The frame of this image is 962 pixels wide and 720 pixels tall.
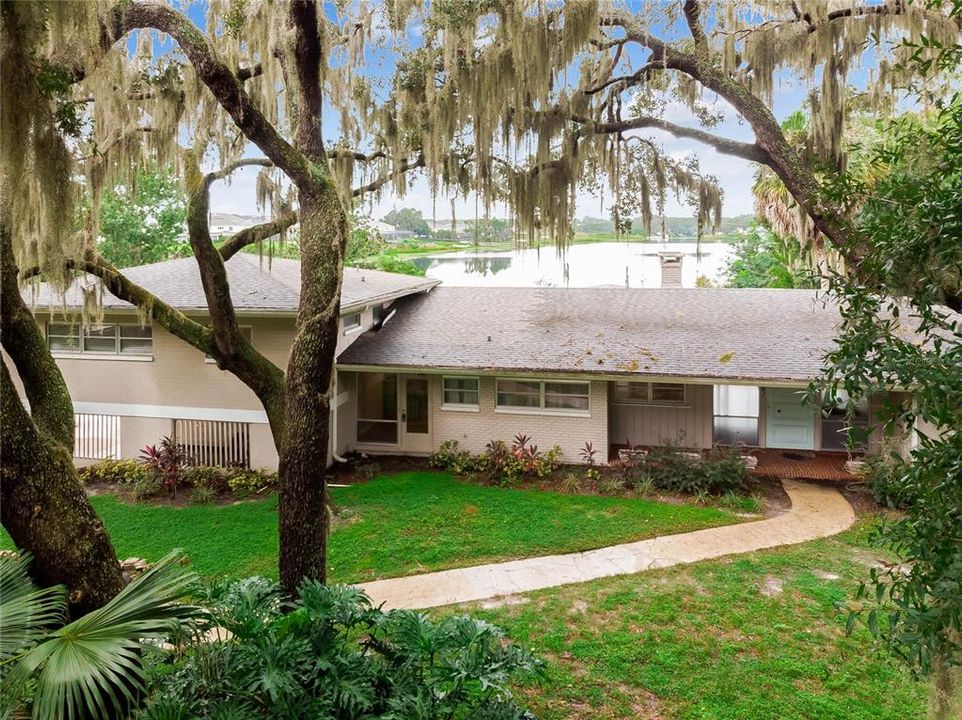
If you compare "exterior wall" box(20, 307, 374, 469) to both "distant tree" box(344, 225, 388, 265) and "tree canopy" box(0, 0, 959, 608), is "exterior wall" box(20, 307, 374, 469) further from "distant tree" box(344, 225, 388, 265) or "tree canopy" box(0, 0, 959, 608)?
"distant tree" box(344, 225, 388, 265)

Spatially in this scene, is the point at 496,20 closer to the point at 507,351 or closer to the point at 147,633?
the point at 507,351

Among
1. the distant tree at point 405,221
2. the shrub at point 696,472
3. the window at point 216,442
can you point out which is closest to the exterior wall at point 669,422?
the shrub at point 696,472

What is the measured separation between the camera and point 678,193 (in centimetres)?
1087

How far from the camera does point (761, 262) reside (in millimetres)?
→ 28781

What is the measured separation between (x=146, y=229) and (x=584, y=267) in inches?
760

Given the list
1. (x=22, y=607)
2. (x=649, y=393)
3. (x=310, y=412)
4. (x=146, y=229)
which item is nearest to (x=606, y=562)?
(x=310, y=412)

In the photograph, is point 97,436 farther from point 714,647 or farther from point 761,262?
point 761,262

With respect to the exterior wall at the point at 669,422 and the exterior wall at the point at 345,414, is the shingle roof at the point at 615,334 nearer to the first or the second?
the exterior wall at the point at 345,414

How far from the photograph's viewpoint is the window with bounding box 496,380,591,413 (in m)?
13.3

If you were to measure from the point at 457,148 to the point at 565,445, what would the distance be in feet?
21.1

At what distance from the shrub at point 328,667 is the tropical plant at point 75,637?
12.9 inches

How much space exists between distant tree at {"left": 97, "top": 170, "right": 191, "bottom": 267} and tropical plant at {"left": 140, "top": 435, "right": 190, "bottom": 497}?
647 inches

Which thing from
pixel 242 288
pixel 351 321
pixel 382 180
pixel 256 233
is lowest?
pixel 351 321

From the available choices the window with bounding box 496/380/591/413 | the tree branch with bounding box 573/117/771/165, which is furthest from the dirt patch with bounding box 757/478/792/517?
the tree branch with bounding box 573/117/771/165
